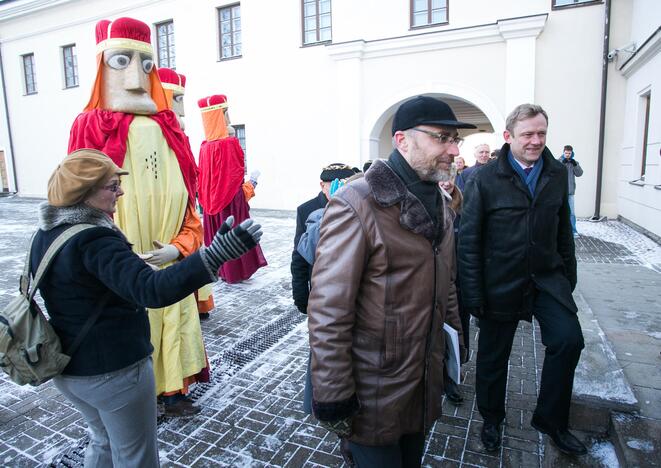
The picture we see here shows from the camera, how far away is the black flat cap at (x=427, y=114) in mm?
1833

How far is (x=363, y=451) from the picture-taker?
1849 millimetres

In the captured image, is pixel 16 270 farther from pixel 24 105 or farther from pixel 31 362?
pixel 24 105

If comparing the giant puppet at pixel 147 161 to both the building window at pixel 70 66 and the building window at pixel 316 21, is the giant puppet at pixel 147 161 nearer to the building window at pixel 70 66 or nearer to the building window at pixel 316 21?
the building window at pixel 316 21

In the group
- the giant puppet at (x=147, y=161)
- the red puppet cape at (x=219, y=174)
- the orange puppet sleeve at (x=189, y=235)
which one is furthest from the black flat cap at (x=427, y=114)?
the red puppet cape at (x=219, y=174)

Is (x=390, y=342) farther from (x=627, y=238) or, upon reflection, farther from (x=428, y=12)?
(x=428, y=12)

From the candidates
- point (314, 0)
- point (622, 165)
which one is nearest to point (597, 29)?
point (622, 165)

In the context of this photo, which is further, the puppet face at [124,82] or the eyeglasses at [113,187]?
the puppet face at [124,82]

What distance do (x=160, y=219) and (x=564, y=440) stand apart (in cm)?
296

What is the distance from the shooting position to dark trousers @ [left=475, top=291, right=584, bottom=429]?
2.72 meters

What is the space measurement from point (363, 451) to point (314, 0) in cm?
1547

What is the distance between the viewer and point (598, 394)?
126 inches

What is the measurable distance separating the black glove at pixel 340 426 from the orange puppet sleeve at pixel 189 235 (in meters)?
1.89

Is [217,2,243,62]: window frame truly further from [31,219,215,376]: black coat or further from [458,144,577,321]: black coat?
[31,219,215,376]: black coat

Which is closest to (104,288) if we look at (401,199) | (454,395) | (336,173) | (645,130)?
(401,199)
